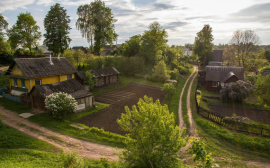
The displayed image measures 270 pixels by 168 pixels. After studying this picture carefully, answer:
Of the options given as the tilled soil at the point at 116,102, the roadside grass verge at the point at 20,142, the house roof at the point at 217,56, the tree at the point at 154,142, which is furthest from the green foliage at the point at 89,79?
the house roof at the point at 217,56

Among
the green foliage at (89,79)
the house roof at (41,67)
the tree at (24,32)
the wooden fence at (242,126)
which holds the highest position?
the tree at (24,32)

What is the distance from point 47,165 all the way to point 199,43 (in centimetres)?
5829

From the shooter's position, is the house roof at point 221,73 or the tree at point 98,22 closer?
the house roof at point 221,73

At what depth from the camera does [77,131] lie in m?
17.0

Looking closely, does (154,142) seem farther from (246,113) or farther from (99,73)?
(99,73)

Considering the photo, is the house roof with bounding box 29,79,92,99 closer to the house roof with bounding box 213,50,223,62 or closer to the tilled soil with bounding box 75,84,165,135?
the tilled soil with bounding box 75,84,165,135

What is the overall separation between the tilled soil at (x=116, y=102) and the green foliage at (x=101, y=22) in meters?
14.5

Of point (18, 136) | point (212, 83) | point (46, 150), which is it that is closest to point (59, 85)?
point (18, 136)

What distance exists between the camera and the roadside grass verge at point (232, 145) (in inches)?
549

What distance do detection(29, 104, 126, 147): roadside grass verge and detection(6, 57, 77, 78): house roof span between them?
25.7ft

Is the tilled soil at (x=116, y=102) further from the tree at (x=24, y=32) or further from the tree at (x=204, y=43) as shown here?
the tree at (x=204, y=43)

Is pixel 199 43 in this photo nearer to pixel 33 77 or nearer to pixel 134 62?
pixel 134 62

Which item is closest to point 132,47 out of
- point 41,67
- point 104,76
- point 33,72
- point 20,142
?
point 104,76

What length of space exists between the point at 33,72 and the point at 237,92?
103ft
